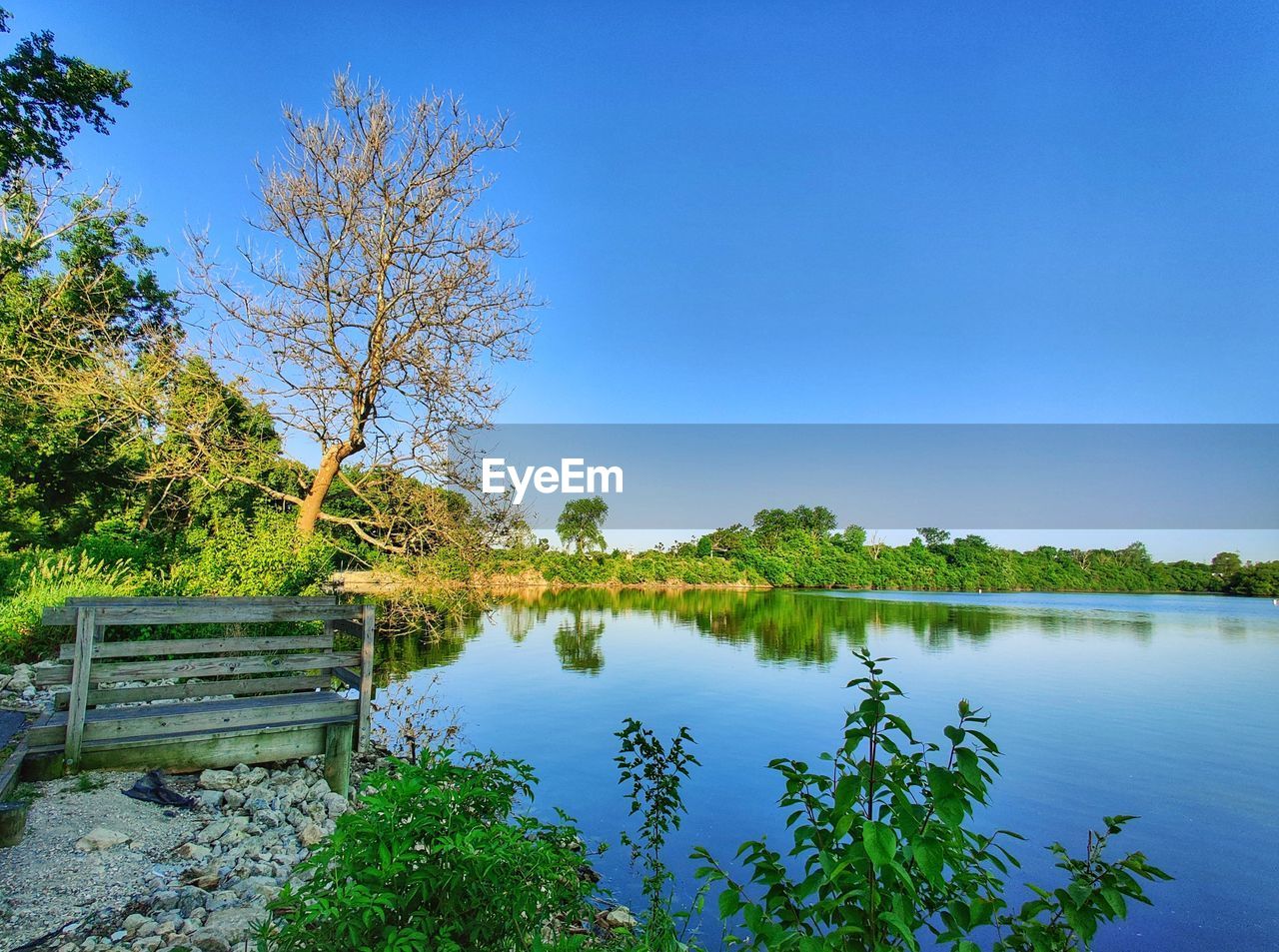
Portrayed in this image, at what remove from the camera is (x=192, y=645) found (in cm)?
671

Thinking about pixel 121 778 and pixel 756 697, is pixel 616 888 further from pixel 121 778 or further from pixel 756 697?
pixel 756 697

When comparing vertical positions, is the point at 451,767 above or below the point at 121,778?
above

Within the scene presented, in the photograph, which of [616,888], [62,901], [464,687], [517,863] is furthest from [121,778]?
[464,687]

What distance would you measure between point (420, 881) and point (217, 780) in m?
5.50

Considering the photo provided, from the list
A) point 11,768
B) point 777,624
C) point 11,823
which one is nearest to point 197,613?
point 11,768

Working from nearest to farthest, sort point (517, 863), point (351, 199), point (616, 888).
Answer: point (517, 863)
point (616, 888)
point (351, 199)

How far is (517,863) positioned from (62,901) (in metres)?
3.59

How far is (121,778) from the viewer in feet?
18.9

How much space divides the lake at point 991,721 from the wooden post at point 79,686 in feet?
16.8

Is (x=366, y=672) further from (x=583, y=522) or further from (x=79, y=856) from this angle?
(x=583, y=522)

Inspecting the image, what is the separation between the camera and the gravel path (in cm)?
366

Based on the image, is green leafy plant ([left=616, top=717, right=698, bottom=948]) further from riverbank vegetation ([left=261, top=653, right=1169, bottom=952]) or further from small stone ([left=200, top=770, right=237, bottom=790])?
small stone ([left=200, top=770, right=237, bottom=790])

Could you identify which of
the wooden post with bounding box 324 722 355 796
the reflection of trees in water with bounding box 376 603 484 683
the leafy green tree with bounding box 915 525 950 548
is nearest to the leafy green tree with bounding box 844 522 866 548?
the leafy green tree with bounding box 915 525 950 548

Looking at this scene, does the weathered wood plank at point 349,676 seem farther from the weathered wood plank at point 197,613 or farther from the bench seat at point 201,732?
the weathered wood plank at point 197,613
